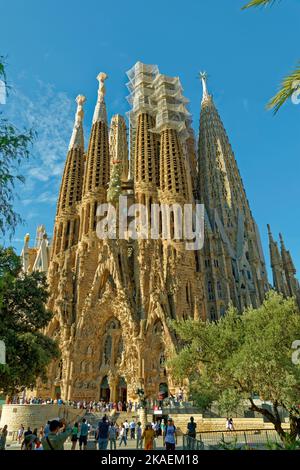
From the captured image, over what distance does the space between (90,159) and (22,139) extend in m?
36.9

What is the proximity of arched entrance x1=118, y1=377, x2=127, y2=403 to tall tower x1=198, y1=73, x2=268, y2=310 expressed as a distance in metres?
12.3

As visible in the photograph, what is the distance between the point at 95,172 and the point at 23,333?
28.5 metres

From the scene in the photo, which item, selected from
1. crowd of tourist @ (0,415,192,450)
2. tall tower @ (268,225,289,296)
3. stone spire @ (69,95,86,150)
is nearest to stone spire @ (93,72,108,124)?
stone spire @ (69,95,86,150)

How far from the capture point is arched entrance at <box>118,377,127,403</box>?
3209cm

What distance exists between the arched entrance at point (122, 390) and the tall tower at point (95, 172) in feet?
48.3

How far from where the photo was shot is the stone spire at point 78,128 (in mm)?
47844

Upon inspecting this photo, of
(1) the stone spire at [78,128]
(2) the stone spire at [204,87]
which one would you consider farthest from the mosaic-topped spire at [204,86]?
(1) the stone spire at [78,128]

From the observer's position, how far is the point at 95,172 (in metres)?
42.5

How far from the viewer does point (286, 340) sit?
1409 cm

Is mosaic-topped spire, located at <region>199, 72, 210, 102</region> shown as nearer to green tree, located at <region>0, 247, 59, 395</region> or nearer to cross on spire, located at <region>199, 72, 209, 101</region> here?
cross on spire, located at <region>199, 72, 209, 101</region>

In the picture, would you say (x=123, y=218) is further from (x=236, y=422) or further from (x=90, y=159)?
(x=236, y=422)

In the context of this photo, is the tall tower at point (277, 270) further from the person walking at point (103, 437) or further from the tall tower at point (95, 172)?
the person walking at point (103, 437)

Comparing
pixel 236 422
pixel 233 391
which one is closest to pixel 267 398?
pixel 233 391

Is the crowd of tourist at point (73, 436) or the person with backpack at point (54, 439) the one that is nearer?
the person with backpack at point (54, 439)
